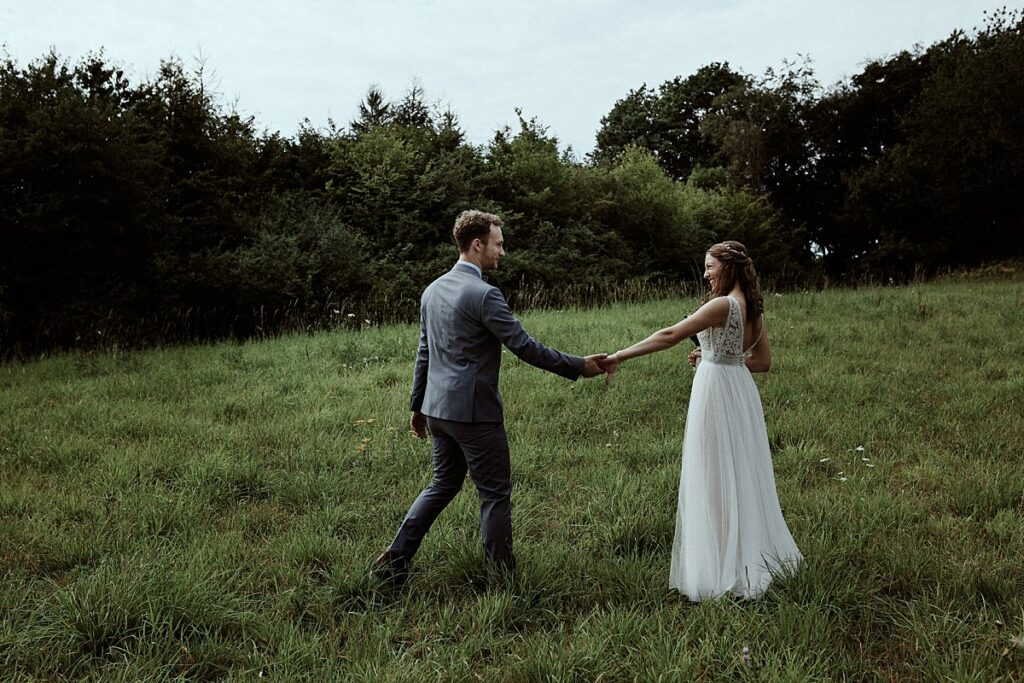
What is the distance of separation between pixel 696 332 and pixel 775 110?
29.5m

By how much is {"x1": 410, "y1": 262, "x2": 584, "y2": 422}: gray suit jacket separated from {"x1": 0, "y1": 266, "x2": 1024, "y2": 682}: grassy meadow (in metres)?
0.97

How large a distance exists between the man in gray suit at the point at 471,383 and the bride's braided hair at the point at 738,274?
932mm

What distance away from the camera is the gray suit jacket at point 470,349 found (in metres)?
3.67

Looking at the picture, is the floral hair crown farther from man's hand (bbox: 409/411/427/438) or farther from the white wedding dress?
man's hand (bbox: 409/411/427/438)

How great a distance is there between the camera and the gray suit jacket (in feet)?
12.1

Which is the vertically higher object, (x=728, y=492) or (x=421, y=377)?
(x=421, y=377)

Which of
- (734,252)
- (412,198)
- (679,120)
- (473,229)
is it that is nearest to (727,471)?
(734,252)

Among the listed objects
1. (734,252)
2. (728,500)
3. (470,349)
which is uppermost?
(734,252)

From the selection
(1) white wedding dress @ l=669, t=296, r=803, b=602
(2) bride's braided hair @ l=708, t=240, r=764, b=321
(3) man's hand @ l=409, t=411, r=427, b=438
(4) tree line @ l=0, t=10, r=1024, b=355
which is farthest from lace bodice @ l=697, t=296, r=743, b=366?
(4) tree line @ l=0, t=10, r=1024, b=355

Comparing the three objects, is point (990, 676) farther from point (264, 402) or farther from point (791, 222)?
point (791, 222)

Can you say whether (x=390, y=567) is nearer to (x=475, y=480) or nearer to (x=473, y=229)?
(x=475, y=480)

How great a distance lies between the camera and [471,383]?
12.2ft

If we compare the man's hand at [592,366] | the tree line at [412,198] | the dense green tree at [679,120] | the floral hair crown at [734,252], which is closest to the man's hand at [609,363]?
the man's hand at [592,366]

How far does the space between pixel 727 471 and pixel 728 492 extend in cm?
12
